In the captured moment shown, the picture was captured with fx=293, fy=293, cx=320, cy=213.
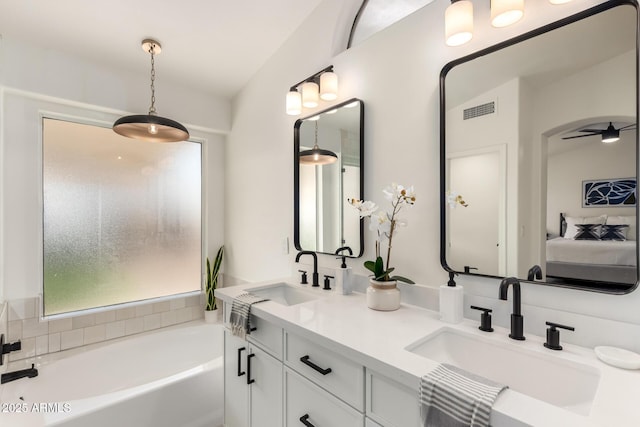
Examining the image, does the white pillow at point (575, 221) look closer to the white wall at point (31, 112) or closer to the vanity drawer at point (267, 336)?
the vanity drawer at point (267, 336)

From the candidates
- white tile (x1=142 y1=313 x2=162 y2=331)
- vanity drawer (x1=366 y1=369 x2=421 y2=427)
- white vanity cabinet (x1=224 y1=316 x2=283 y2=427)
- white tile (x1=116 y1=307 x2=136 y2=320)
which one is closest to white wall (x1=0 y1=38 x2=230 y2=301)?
white tile (x1=116 y1=307 x2=136 y2=320)

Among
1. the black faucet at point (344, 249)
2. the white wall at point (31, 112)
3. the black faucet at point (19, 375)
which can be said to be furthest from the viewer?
the white wall at point (31, 112)

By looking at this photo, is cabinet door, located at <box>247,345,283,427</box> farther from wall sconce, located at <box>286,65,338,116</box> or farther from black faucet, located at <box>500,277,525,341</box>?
wall sconce, located at <box>286,65,338,116</box>

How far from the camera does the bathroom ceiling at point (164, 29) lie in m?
1.82

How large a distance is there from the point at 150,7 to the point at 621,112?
2414 mm

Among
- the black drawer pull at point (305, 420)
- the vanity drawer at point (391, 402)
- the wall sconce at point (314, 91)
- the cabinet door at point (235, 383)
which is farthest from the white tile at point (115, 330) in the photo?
the vanity drawer at point (391, 402)

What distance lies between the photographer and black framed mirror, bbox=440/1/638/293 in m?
0.94

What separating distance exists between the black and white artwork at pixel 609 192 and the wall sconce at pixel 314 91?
134 centimetres

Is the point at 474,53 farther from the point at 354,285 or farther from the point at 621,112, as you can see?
the point at 354,285

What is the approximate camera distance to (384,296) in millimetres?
1355

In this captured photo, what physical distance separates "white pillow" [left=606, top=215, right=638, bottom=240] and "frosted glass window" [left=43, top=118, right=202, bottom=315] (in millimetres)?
3022

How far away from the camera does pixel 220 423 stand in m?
2.04

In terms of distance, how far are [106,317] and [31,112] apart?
65.6 inches

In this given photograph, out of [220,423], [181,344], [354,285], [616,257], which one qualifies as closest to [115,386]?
[181,344]
